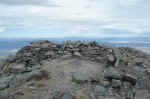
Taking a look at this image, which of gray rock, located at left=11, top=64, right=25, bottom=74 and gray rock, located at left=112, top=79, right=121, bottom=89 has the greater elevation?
gray rock, located at left=11, top=64, right=25, bottom=74

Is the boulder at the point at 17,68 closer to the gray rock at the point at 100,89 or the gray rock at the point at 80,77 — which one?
the gray rock at the point at 80,77

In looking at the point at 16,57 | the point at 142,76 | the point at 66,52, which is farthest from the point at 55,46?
the point at 142,76

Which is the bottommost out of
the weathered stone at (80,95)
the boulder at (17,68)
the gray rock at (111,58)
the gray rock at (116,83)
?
the weathered stone at (80,95)

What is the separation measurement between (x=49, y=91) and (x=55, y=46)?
22.1 feet

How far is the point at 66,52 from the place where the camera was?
16219 millimetres

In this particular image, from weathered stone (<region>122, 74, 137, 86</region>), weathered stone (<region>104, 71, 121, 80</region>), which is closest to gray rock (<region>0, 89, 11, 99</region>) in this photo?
weathered stone (<region>104, 71, 121, 80</region>)

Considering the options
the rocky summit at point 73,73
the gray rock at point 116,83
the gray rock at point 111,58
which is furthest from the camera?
the gray rock at point 111,58

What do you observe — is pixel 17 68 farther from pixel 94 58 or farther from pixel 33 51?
pixel 94 58

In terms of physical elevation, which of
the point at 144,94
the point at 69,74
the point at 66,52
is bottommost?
the point at 144,94

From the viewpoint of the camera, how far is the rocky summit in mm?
11125

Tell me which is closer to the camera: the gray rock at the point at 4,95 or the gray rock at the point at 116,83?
the gray rock at the point at 4,95

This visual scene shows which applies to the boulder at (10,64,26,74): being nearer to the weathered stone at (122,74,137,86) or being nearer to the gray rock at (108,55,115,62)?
the gray rock at (108,55,115,62)

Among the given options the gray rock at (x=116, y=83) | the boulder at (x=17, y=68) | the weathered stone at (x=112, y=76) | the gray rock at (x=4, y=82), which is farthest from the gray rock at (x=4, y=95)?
the gray rock at (x=116, y=83)

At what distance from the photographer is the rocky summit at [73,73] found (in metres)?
11.1
